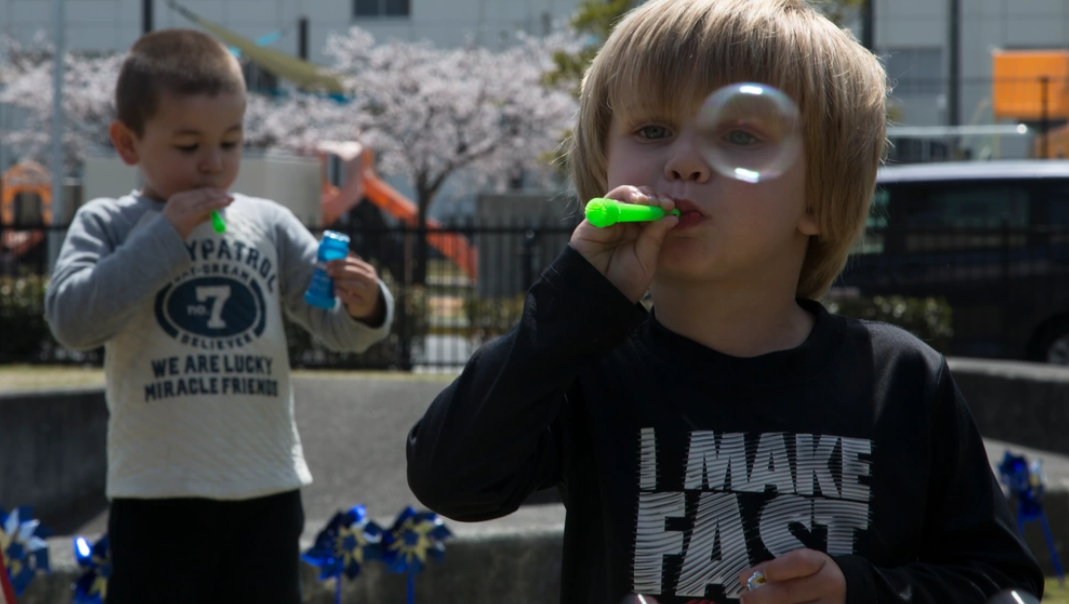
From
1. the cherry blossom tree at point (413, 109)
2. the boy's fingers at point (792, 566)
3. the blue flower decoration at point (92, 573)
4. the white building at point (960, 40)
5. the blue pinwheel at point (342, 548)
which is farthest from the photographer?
the white building at point (960, 40)

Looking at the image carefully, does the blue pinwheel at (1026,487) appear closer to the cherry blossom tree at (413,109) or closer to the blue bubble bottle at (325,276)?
the blue bubble bottle at (325,276)

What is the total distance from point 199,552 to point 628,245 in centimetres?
140

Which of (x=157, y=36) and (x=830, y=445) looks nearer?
(x=830, y=445)

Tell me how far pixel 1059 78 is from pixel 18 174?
21467 millimetres

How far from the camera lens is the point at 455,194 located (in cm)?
3097

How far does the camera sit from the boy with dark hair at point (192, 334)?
2.37 metres

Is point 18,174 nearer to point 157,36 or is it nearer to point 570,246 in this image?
point 157,36

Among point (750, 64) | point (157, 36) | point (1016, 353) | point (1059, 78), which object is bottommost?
point (1016, 353)

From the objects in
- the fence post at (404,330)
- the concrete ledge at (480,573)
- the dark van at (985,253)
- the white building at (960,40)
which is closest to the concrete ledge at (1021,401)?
the dark van at (985,253)

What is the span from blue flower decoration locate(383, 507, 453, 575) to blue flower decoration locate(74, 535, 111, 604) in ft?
2.39

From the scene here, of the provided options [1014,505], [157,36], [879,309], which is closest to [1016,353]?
[879,309]

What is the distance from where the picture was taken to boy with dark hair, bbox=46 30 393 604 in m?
2.37

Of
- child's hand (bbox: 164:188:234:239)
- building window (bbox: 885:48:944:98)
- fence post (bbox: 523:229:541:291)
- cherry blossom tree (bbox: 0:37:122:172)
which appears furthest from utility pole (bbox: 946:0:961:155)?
child's hand (bbox: 164:188:234:239)

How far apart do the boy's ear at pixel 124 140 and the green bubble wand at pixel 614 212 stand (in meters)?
1.60
